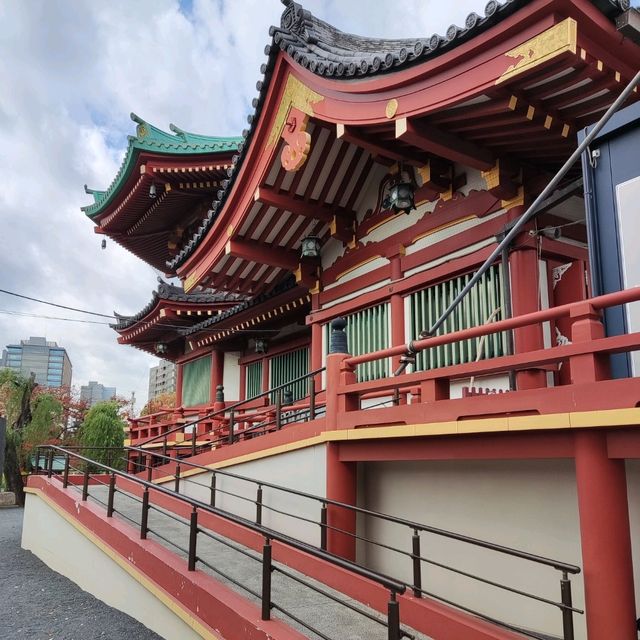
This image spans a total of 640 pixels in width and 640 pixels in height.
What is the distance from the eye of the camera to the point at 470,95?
5.57 meters

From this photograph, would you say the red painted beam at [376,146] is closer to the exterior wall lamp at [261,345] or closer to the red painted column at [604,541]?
the red painted column at [604,541]

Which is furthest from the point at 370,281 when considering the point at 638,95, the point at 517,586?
the point at 517,586

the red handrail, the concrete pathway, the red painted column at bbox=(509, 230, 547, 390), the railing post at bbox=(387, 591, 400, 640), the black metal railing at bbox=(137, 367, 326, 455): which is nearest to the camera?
the railing post at bbox=(387, 591, 400, 640)

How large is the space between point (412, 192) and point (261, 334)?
6236 mm

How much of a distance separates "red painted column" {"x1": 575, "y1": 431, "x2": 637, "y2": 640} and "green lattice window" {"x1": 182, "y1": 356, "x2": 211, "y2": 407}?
11966mm

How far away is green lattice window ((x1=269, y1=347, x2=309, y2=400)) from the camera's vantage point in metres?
12.2

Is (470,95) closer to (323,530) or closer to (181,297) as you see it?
(323,530)

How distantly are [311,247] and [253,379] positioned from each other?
526 centimetres

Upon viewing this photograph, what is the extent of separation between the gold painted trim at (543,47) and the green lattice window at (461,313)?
2.46m

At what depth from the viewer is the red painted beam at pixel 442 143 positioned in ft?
20.5

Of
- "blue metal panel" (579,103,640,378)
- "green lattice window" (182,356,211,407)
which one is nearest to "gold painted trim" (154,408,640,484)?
"blue metal panel" (579,103,640,378)

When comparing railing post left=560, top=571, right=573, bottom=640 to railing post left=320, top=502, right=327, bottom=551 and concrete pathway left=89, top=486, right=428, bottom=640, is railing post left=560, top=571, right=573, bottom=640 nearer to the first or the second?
concrete pathway left=89, top=486, right=428, bottom=640

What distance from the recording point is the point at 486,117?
618cm

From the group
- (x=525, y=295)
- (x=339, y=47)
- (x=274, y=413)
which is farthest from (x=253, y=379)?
(x=525, y=295)
